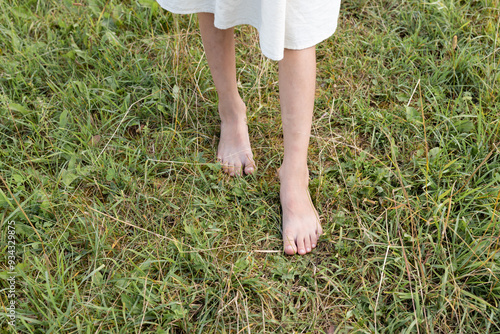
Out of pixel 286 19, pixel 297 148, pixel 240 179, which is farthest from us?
pixel 240 179

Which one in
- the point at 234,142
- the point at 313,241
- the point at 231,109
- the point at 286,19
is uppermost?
the point at 286,19

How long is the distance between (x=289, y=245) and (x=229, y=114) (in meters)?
0.62

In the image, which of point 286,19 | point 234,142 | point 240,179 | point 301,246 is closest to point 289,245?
point 301,246

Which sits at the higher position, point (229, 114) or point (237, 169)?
point (229, 114)

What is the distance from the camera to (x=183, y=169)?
6.12 feet

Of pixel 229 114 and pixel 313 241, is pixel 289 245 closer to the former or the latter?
pixel 313 241

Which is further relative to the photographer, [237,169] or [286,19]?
[237,169]

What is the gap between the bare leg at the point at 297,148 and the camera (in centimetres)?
138

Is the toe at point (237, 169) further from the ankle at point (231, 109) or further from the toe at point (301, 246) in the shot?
the toe at point (301, 246)

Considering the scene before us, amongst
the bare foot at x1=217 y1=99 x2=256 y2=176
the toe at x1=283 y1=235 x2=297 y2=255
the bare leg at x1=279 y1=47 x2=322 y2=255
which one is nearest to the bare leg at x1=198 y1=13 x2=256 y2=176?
the bare foot at x1=217 y1=99 x2=256 y2=176

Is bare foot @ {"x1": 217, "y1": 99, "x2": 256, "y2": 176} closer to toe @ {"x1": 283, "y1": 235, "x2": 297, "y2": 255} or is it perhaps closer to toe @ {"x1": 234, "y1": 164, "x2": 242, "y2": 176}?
toe @ {"x1": 234, "y1": 164, "x2": 242, "y2": 176}

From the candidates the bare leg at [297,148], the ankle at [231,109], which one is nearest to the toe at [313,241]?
the bare leg at [297,148]

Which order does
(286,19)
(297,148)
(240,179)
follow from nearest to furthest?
1. (286,19)
2. (297,148)
3. (240,179)

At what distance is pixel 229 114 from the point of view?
187 cm
